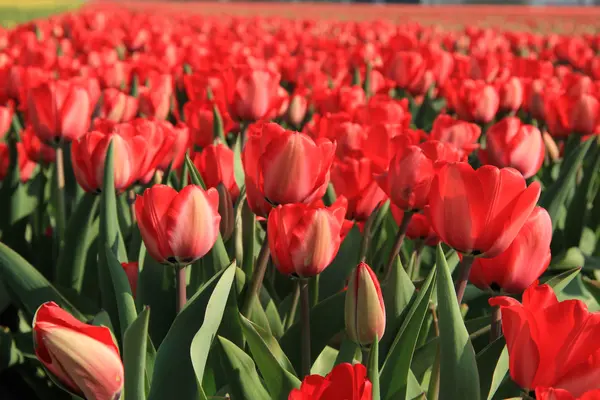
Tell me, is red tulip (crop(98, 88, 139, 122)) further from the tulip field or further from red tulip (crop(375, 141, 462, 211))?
red tulip (crop(375, 141, 462, 211))

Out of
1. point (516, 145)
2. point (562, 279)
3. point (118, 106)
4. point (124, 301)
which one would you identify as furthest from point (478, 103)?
point (124, 301)

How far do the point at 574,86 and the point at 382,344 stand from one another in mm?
1738

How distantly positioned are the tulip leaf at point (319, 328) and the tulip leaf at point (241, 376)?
280mm

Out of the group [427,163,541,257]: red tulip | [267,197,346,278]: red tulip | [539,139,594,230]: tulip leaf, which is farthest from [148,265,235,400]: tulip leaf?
[539,139,594,230]: tulip leaf

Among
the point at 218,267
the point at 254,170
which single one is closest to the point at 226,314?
the point at 218,267

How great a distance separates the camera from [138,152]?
Answer: 61.8 inches

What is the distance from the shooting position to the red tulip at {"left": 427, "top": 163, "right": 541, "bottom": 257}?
109 centimetres

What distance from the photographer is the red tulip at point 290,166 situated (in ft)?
4.00

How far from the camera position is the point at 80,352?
833 millimetres

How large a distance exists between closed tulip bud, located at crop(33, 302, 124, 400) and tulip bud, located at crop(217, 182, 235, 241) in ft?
1.88

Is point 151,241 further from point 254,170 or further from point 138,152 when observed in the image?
point 138,152

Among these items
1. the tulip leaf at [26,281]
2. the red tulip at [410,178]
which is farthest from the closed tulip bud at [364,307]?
the tulip leaf at [26,281]

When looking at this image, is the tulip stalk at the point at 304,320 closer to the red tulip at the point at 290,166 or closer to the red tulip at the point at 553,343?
the red tulip at the point at 290,166

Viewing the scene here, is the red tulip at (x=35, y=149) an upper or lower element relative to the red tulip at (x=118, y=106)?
lower
